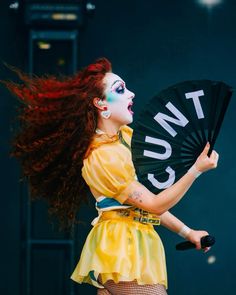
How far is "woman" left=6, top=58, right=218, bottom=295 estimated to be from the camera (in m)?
4.73

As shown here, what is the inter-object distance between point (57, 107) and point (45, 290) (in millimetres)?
1461

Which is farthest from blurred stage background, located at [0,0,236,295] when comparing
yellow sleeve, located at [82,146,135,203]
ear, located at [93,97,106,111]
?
yellow sleeve, located at [82,146,135,203]

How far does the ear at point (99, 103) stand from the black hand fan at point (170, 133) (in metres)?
0.23

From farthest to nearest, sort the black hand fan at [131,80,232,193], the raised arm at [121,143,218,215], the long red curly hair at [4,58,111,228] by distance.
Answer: the long red curly hair at [4,58,111,228] < the black hand fan at [131,80,232,193] < the raised arm at [121,143,218,215]

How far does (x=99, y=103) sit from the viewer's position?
494cm

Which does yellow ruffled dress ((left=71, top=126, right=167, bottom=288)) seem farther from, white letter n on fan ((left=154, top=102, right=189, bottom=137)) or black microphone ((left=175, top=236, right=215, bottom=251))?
white letter n on fan ((left=154, top=102, right=189, bottom=137))

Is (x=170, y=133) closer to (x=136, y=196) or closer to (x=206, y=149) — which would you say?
(x=206, y=149)

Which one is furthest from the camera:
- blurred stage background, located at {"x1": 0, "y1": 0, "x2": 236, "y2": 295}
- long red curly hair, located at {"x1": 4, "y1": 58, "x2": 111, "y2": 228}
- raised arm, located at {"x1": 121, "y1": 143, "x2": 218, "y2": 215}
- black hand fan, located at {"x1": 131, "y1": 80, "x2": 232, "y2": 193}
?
blurred stage background, located at {"x1": 0, "y1": 0, "x2": 236, "y2": 295}

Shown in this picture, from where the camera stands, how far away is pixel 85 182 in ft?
16.5

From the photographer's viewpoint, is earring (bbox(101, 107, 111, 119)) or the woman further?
earring (bbox(101, 107, 111, 119))

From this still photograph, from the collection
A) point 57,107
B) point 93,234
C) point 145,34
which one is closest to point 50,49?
point 145,34

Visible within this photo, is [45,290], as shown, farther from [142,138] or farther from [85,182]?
[142,138]

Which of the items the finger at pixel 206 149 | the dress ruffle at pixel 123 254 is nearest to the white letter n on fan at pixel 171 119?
the finger at pixel 206 149

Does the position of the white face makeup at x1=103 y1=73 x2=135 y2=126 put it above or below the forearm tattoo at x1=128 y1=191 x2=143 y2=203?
above
